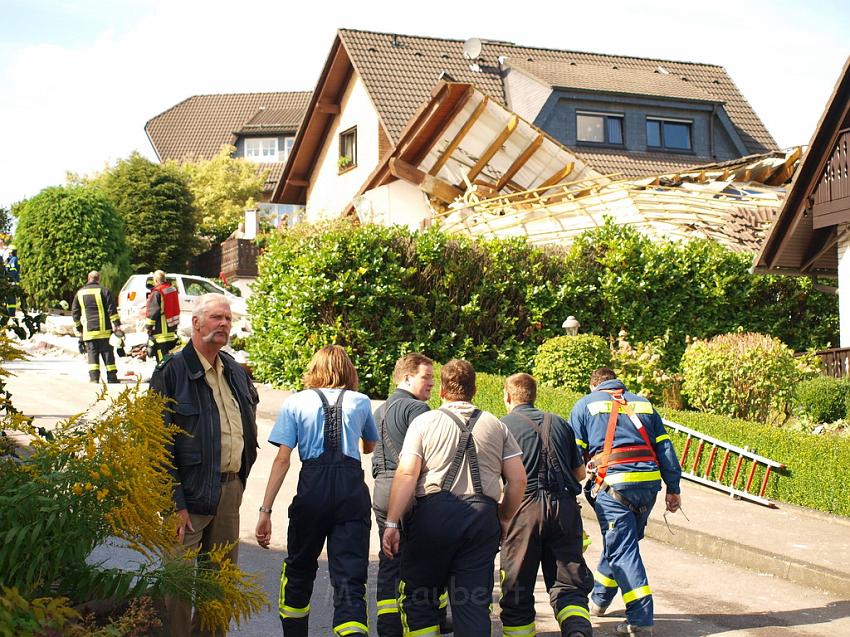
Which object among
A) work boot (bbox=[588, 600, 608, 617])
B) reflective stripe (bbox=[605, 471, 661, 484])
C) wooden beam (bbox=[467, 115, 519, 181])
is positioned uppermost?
wooden beam (bbox=[467, 115, 519, 181])

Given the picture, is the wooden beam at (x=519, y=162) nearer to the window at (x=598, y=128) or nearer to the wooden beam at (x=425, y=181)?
the wooden beam at (x=425, y=181)

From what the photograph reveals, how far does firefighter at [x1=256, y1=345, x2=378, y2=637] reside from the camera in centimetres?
609

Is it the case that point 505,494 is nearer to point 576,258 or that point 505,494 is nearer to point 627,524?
point 627,524

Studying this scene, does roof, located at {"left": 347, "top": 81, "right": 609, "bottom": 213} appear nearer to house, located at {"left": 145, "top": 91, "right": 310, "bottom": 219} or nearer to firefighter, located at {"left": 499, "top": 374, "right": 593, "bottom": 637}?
firefighter, located at {"left": 499, "top": 374, "right": 593, "bottom": 637}

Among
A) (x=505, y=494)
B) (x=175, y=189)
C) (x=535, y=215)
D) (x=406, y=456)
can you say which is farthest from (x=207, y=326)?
(x=175, y=189)

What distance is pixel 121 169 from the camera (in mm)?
39906

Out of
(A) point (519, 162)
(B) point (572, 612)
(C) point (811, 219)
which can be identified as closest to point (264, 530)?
(B) point (572, 612)

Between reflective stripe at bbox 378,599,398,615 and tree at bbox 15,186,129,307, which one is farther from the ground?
tree at bbox 15,186,129,307

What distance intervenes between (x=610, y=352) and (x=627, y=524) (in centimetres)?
1019

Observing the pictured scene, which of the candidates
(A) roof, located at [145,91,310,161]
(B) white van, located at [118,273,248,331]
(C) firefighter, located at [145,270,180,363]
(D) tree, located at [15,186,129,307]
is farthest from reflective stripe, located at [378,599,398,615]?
(A) roof, located at [145,91,310,161]

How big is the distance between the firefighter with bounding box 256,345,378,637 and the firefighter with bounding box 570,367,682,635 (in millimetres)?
1912

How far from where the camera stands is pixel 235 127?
63125mm

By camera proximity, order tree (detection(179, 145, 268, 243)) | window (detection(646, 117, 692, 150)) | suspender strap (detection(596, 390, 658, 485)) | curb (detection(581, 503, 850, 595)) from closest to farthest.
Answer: suspender strap (detection(596, 390, 658, 485))
curb (detection(581, 503, 850, 595))
window (detection(646, 117, 692, 150))
tree (detection(179, 145, 268, 243))

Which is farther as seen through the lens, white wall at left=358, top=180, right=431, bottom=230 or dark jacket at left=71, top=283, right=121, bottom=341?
white wall at left=358, top=180, right=431, bottom=230
